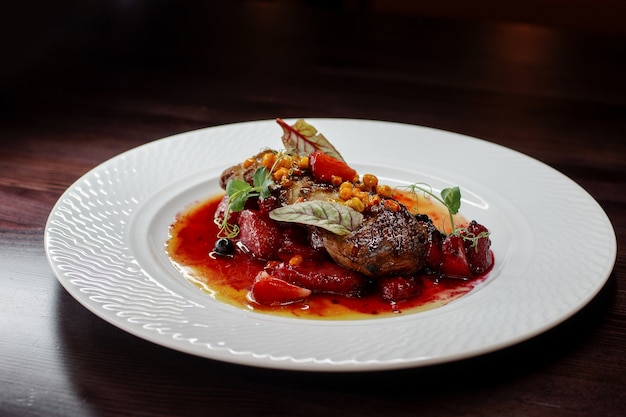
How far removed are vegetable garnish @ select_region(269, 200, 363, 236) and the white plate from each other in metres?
0.42

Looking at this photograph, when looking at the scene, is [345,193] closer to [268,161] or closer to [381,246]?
[381,246]

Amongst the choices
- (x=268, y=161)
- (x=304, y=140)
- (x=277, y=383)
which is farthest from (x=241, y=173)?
(x=277, y=383)

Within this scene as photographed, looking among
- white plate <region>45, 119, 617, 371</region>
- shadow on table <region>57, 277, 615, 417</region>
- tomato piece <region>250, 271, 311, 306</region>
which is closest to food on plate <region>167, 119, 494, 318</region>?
tomato piece <region>250, 271, 311, 306</region>

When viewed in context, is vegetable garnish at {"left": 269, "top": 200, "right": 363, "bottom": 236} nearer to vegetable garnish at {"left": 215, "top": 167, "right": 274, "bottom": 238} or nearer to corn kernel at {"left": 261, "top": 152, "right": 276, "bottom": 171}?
vegetable garnish at {"left": 215, "top": 167, "right": 274, "bottom": 238}

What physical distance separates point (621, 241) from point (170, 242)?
1.79 m

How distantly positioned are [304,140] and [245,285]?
79cm

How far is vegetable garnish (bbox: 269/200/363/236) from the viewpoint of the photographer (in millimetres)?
2600

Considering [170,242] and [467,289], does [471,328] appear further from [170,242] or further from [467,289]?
[170,242]

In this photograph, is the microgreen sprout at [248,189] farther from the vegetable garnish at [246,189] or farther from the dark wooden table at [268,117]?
the dark wooden table at [268,117]

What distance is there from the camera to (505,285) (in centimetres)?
243

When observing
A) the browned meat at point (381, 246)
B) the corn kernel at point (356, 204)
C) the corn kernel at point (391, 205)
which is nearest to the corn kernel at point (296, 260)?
the browned meat at point (381, 246)

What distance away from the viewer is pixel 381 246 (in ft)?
8.49

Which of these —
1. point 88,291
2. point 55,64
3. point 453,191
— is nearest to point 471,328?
point 453,191

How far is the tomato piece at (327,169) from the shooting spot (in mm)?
2896
